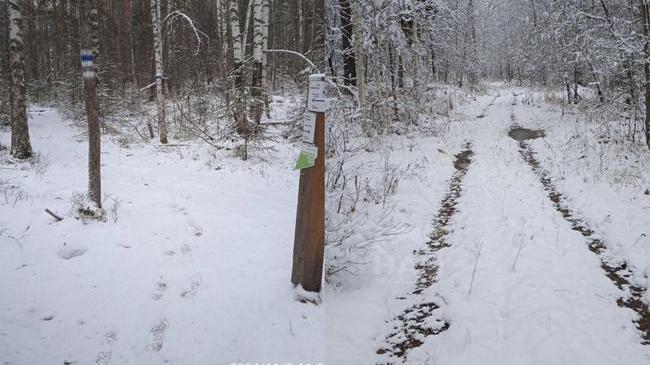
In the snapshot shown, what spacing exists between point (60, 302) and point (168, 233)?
5.54ft

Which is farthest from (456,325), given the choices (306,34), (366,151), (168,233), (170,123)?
(306,34)

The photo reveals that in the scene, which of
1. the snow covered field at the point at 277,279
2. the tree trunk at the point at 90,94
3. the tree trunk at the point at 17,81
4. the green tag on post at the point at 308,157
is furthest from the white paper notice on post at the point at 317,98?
the tree trunk at the point at 17,81

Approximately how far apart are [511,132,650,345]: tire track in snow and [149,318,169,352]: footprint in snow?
415cm

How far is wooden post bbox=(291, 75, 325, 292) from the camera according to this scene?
3.74 m

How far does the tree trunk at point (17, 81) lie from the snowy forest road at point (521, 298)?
33.7 feet

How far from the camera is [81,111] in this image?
16.7 m

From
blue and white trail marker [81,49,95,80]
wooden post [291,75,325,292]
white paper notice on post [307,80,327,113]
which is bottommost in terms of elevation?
wooden post [291,75,325,292]

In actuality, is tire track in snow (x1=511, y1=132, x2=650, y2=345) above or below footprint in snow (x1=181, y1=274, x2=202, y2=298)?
above

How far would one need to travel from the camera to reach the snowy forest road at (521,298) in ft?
11.4

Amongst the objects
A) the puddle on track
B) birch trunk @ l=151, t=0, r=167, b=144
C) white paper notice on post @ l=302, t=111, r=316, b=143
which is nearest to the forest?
white paper notice on post @ l=302, t=111, r=316, b=143

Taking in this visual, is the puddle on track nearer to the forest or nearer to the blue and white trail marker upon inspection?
the forest

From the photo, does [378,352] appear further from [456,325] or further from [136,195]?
[136,195]

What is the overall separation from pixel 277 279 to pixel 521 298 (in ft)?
8.56

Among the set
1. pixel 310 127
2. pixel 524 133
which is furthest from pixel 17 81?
pixel 524 133
